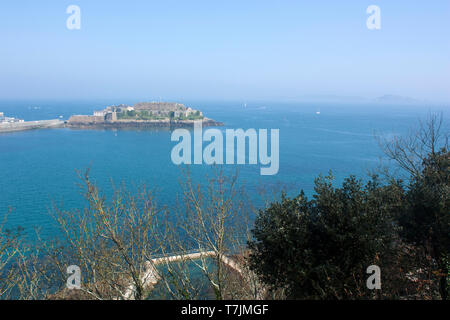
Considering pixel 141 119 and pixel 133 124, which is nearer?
pixel 133 124

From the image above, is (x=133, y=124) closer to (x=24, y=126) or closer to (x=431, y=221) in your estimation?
(x=24, y=126)

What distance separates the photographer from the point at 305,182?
18.5 meters

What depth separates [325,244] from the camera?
12.2 feet

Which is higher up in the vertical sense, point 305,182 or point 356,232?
point 356,232

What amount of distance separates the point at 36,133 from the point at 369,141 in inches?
1435

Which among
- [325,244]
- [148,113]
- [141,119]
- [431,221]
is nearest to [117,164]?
[325,244]

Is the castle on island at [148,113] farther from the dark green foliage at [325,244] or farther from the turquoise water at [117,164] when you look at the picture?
the dark green foliage at [325,244]

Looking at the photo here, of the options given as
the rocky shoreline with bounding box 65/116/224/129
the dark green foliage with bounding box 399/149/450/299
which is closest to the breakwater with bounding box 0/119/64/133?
the rocky shoreline with bounding box 65/116/224/129

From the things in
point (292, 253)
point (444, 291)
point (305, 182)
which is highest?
point (292, 253)

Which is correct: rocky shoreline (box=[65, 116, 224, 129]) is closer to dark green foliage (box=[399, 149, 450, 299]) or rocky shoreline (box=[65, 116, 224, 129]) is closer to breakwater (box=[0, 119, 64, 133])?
breakwater (box=[0, 119, 64, 133])

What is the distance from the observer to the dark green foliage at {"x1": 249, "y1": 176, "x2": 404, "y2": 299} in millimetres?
3551

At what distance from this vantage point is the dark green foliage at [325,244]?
3551mm
